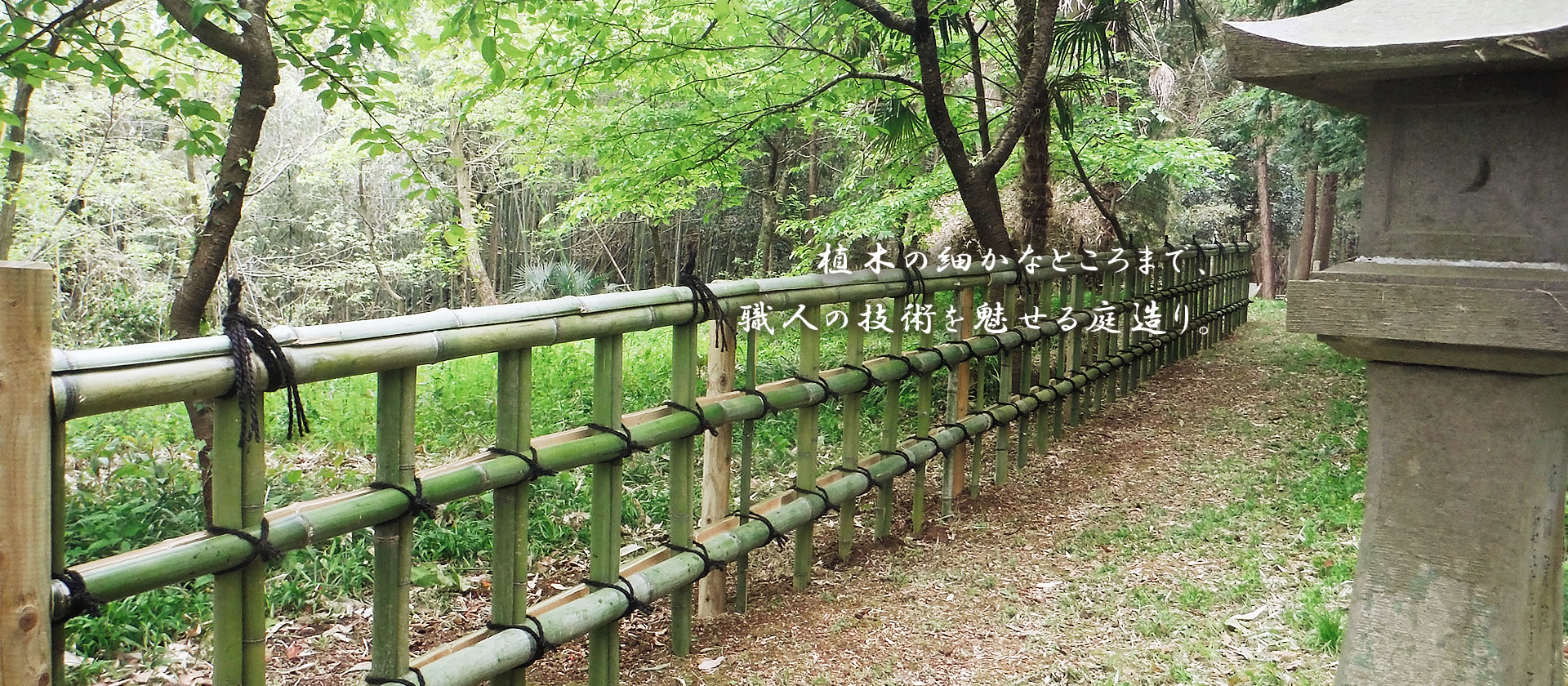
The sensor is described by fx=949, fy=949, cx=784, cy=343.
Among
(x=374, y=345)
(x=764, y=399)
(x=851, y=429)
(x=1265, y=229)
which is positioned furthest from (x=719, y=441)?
(x=1265, y=229)

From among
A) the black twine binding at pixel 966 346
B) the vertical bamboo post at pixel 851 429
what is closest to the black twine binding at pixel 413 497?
the vertical bamboo post at pixel 851 429

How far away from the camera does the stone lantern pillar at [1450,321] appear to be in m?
2.06

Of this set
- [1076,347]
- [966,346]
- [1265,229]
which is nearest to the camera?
[966,346]

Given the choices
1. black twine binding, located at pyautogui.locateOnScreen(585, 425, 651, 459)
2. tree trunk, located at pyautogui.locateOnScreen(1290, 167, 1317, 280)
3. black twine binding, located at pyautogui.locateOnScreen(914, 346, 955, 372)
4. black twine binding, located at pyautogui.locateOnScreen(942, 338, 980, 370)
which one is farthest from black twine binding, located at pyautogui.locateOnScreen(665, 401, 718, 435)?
tree trunk, located at pyautogui.locateOnScreen(1290, 167, 1317, 280)

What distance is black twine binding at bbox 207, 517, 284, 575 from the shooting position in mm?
1771

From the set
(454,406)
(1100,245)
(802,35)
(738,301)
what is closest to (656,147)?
(802,35)

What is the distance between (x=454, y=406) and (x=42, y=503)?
410 cm

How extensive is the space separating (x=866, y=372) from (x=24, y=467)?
299 centimetres

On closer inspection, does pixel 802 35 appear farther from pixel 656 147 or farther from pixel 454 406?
pixel 454 406

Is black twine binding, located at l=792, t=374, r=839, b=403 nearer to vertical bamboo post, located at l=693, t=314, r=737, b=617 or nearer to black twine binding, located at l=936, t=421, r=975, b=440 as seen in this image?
vertical bamboo post, located at l=693, t=314, r=737, b=617

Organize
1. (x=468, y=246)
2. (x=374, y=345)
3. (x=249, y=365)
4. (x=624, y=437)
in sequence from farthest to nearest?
(x=468, y=246) < (x=624, y=437) < (x=374, y=345) < (x=249, y=365)

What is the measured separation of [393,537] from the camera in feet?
7.02

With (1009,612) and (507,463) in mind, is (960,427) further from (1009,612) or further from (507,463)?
(507,463)

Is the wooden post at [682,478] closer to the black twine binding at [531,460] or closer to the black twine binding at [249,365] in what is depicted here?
the black twine binding at [531,460]
